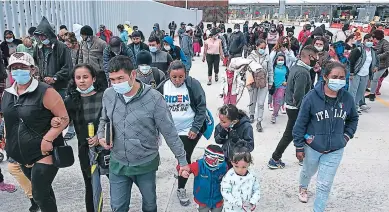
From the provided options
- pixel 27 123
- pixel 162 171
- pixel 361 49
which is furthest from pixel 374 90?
pixel 27 123

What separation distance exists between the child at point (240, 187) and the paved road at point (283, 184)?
101 centimetres

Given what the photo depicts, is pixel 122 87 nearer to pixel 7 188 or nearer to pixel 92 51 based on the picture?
pixel 7 188

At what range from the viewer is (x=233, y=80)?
6492mm

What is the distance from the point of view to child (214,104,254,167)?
3.39m

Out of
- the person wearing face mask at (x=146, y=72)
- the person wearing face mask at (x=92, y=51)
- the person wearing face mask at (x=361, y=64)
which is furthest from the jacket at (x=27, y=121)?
the person wearing face mask at (x=361, y=64)

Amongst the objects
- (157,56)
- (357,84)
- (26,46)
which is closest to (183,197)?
(157,56)

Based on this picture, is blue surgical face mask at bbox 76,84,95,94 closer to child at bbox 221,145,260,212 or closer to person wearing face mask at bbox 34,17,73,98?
child at bbox 221,145,260,212

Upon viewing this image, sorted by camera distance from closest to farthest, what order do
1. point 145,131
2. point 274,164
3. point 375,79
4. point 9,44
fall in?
point 145,131 < point 274,164 < point 9,44 < point 375,79

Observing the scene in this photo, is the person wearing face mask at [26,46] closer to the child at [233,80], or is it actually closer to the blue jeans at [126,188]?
the child at [233,80]

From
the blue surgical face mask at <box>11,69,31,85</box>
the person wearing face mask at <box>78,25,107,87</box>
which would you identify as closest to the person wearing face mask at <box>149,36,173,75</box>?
the person wearing face mask at <box>78,25,107,87</box>

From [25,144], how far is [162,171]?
2.28 metres

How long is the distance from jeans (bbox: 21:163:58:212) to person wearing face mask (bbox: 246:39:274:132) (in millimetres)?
4130

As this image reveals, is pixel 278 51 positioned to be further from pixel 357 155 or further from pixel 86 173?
pixel 86 173

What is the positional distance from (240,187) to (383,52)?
22.2 ft
